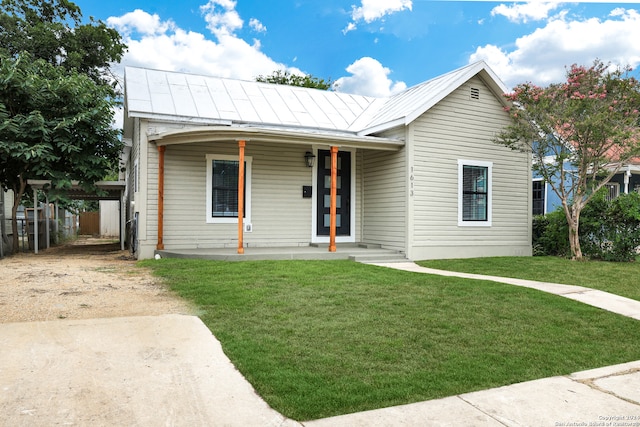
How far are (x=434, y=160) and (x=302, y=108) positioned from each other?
13.1ft

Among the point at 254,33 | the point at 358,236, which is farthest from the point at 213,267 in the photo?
the point at 254,33

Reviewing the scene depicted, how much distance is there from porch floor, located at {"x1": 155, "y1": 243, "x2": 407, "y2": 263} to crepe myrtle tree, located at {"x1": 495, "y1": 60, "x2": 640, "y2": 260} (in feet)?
13.1

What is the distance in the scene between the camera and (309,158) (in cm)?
1105

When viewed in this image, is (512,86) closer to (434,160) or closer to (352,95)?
(434,160)

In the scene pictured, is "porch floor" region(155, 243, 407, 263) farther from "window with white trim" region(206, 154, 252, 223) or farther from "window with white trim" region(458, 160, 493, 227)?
"window with white trim" region(458, 160, 493, 227)

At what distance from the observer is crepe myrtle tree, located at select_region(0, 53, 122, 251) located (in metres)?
10.7

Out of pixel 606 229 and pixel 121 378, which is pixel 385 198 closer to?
pixel 606 229

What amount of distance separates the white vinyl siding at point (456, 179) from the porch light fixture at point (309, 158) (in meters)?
2.42

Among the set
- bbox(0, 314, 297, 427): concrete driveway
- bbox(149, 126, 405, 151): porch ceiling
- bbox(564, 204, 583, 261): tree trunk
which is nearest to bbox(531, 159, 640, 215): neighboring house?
bbox(564, 204, 583, 261): tree trunk

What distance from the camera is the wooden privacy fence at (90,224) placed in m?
25.9

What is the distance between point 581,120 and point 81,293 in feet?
33.0

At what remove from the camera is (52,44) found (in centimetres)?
1978

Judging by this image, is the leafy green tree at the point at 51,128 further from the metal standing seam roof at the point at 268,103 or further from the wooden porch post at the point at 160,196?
the wooden porch post at the point at 160,196

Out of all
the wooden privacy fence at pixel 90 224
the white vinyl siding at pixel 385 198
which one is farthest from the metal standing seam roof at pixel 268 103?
the wooden privacy fence at pixel 90 224
